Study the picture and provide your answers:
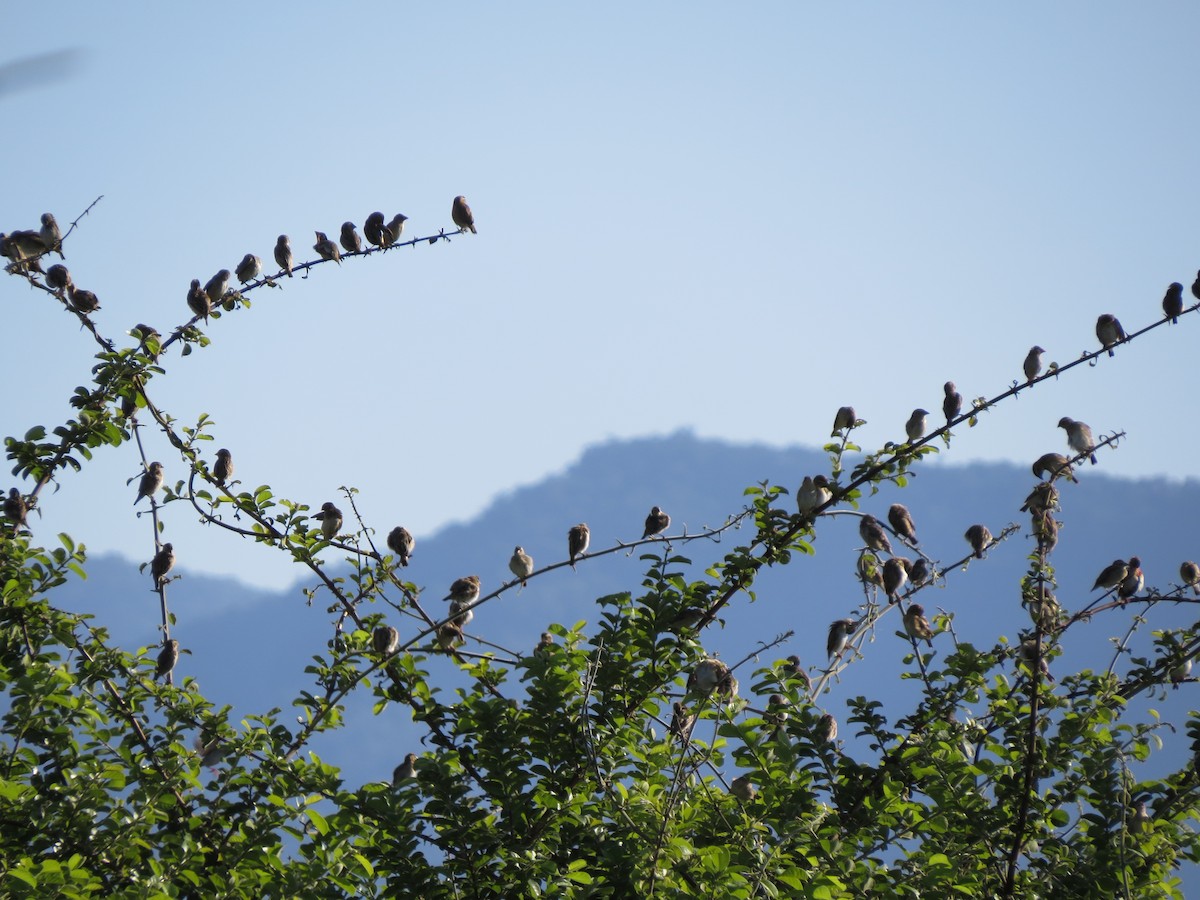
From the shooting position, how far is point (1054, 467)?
14.8ft

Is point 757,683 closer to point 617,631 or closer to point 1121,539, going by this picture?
point 617,631

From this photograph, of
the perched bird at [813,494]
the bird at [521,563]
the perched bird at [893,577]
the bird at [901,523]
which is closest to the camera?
the perched bird at [813,494]

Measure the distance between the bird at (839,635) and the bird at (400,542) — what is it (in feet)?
5.53

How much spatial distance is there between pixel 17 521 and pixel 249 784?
1.64 m

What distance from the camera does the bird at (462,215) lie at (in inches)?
263

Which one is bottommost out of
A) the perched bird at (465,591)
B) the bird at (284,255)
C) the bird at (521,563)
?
the perched bird at (465,591)

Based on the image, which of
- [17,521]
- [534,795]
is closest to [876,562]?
[534,795]

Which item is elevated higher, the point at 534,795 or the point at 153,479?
the point at 153,479

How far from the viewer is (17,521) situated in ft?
16.6

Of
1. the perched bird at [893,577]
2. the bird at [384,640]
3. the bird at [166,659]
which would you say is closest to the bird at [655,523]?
the perched bird at [893,577]

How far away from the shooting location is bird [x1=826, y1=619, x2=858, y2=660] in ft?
16.4

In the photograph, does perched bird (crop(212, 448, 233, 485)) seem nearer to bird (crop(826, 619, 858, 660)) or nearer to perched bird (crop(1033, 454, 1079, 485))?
bird (crop(826, 619, 858, 660))

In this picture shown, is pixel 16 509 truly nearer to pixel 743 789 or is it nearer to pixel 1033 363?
pixel 743 789

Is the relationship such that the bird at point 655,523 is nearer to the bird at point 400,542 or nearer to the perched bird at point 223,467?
the bird at point 400,542
